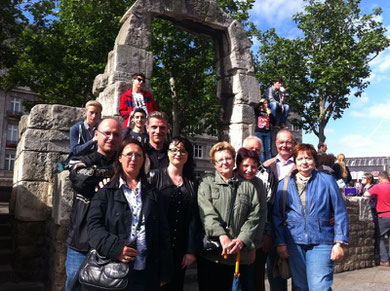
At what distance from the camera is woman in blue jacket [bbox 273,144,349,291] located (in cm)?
300

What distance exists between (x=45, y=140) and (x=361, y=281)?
A: 6.51 m

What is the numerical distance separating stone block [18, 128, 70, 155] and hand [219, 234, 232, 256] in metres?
3.75

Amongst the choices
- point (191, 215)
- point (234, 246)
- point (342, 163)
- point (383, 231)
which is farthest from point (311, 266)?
point (383, 231)

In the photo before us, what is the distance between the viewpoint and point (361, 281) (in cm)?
657

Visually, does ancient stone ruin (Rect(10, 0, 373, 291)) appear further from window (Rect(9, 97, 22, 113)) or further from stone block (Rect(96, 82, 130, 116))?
window (Rect(9, 97, 22, 113))

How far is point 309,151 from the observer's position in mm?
3285

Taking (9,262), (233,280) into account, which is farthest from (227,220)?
(9,262)

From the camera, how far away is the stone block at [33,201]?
5.18 metres

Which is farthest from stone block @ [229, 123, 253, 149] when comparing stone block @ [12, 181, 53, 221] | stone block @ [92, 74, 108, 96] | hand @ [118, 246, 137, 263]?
hand @ [118, 246, 137, 263]

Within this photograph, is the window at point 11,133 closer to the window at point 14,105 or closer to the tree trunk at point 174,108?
the window at point 14,105

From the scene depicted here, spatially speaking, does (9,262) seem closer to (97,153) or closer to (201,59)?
(97,153)

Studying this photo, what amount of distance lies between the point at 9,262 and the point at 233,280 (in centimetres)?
436

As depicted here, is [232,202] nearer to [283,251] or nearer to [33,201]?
[283,251]

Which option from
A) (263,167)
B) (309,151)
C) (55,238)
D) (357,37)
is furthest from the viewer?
(357,37)
